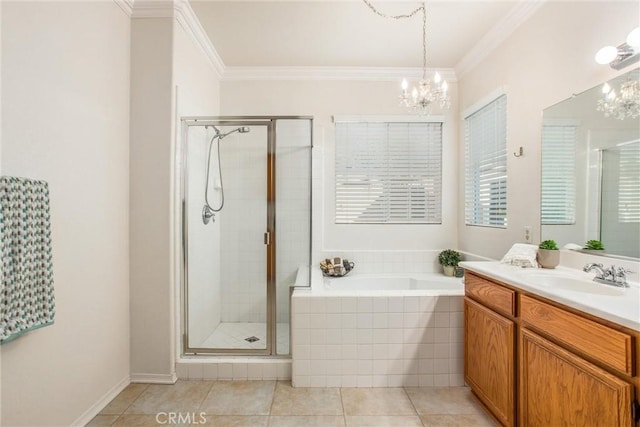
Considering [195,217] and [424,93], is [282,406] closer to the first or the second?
[195,217]

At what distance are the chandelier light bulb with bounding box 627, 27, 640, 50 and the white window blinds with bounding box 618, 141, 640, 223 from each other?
17.6 inches

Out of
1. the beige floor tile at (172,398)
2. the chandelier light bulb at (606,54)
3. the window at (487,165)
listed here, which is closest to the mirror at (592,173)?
the chandelier light bulb at (606,54)

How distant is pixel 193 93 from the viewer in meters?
2.47

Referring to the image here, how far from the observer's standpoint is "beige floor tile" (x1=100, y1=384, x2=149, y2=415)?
178 centimetres

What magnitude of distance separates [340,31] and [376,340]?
242cm

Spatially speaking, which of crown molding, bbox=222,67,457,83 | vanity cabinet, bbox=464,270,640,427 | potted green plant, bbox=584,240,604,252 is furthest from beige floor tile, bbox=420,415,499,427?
crown molding, bbox=222,67,457,83

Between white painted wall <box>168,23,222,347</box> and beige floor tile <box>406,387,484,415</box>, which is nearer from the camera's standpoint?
beige floor tile <box>406,387,484,415</box>

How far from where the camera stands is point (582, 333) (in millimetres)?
1104

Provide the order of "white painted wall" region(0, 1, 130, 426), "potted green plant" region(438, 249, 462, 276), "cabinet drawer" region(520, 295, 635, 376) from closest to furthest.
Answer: "cabinet drawer" region(520, 295, 635, 376) → "white painted wall" region(0, 1, 130, 426) → "potted green plant" region(438, 249, 462, 276)

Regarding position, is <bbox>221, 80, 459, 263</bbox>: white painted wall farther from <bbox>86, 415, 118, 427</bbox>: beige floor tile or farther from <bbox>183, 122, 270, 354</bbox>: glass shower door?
<bbox>86, 415, 118, 427</bbox>: beige floor tile

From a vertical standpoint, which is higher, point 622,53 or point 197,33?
point 197,33

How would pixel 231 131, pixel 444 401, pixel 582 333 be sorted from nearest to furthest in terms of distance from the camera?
pixel 582 333, pixel 444 401, pixel 231 131

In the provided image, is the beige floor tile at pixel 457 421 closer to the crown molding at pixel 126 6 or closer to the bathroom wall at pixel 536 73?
the bathroom wall at pixel 536 73

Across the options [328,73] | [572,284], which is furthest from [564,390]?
[328,73]
